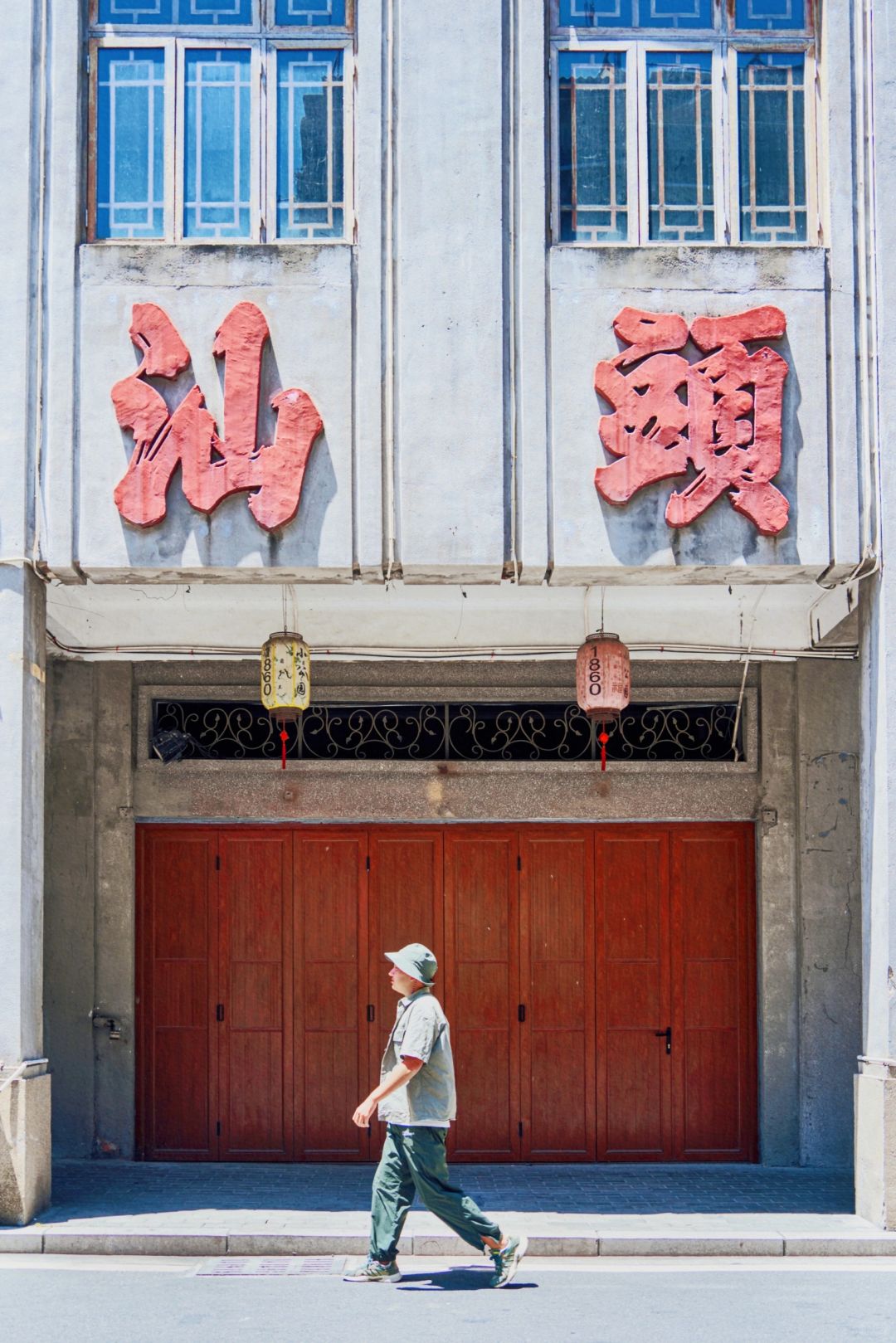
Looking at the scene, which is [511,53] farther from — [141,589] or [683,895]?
[683,895]

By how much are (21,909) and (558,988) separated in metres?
4.57

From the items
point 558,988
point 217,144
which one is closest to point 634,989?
point 558,988

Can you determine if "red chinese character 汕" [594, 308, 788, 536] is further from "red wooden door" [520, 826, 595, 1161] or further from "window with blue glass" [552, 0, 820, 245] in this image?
"red wooden door" [520, 826, 595, 1161]

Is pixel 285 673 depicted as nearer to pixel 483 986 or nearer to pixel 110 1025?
pixel 483 986

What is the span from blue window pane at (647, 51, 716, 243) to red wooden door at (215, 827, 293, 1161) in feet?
18.4

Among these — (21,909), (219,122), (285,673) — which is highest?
(219,122)

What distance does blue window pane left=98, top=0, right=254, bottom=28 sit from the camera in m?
10.9

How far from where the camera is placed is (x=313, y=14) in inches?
428

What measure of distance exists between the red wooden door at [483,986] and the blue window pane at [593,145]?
15.5ft

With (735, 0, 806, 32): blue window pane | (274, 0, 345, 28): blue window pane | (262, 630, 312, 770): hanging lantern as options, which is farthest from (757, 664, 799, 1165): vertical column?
(274, 0, 345, 28): blue window pane

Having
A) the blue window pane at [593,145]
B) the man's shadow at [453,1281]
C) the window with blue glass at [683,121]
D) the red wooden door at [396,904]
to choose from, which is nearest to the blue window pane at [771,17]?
the window with blue glass at [683,121]

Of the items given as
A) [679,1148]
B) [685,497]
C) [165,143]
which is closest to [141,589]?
[165,143]

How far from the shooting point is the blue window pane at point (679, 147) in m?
10.9

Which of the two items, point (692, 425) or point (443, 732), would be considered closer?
point (692, 425)
